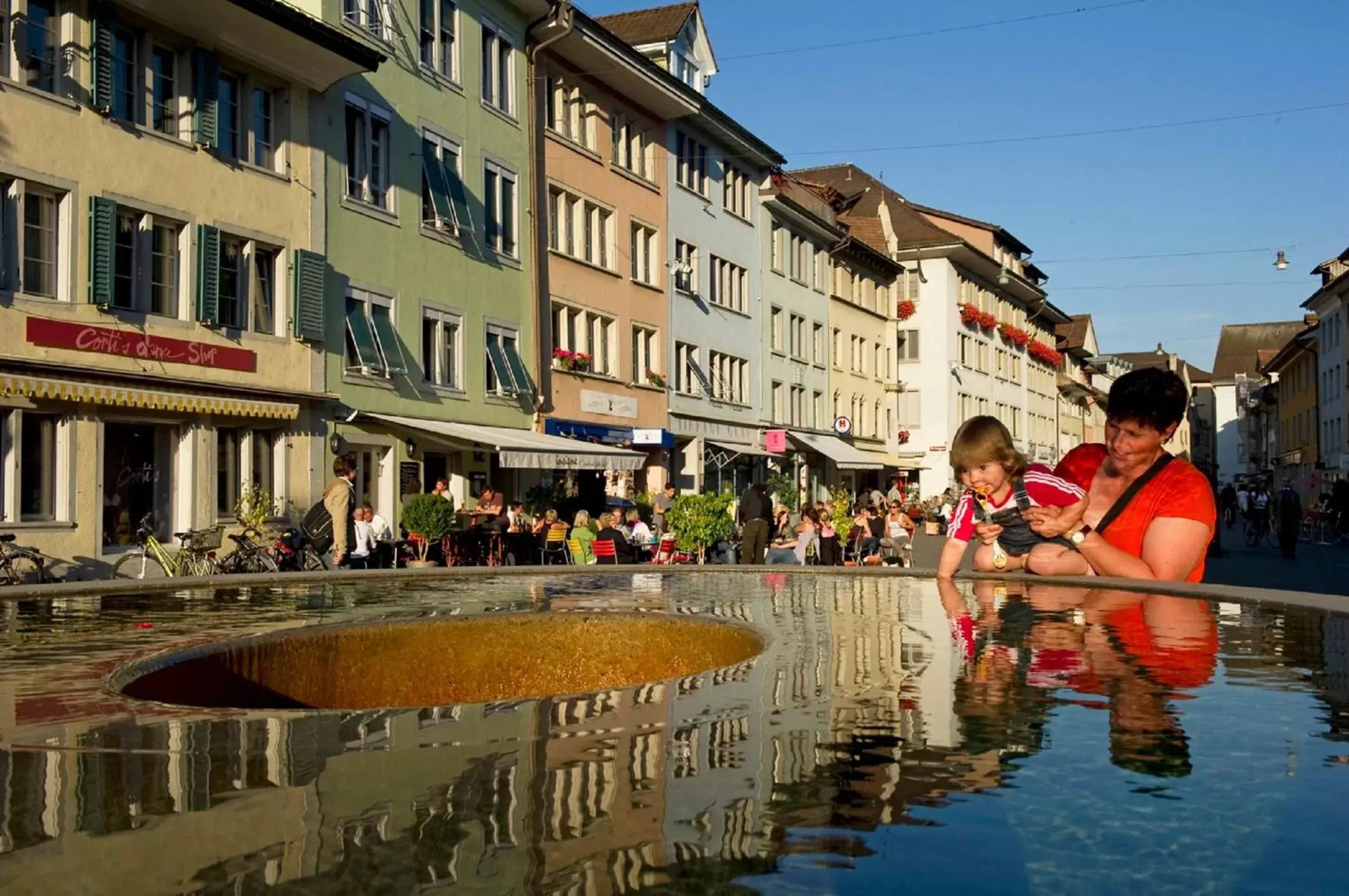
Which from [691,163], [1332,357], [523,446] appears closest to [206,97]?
[523,446]

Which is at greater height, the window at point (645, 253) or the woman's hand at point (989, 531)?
the window at point (645, 253)

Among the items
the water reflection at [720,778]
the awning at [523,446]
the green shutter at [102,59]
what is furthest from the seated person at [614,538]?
the water reflection at [720,778]

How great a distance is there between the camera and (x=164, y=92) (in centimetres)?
2188

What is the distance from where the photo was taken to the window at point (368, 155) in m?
26.4

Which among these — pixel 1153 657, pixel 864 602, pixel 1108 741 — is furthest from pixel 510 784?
pixel 864 602

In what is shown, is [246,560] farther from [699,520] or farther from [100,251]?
[699,520]

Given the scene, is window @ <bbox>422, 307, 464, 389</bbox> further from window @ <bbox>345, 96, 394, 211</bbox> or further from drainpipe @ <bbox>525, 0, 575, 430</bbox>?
drainpipe @ <bbox>525, 0, 575, 430</bbox>

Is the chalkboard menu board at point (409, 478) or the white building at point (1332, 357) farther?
the white building at point (1332, 357)

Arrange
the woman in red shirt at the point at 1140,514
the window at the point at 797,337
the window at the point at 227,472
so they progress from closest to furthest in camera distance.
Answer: the woman in red shirt at the point at 1140,514, the window at the point at 227,472, the window at the point at 797,337

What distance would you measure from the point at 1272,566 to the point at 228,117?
21.4m

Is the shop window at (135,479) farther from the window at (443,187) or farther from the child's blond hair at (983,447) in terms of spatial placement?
the child's blond hair at (983,447)

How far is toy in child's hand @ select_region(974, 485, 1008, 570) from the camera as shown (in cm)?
546

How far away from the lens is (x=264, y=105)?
2416 cm

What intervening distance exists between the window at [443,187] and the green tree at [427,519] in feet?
23.0
